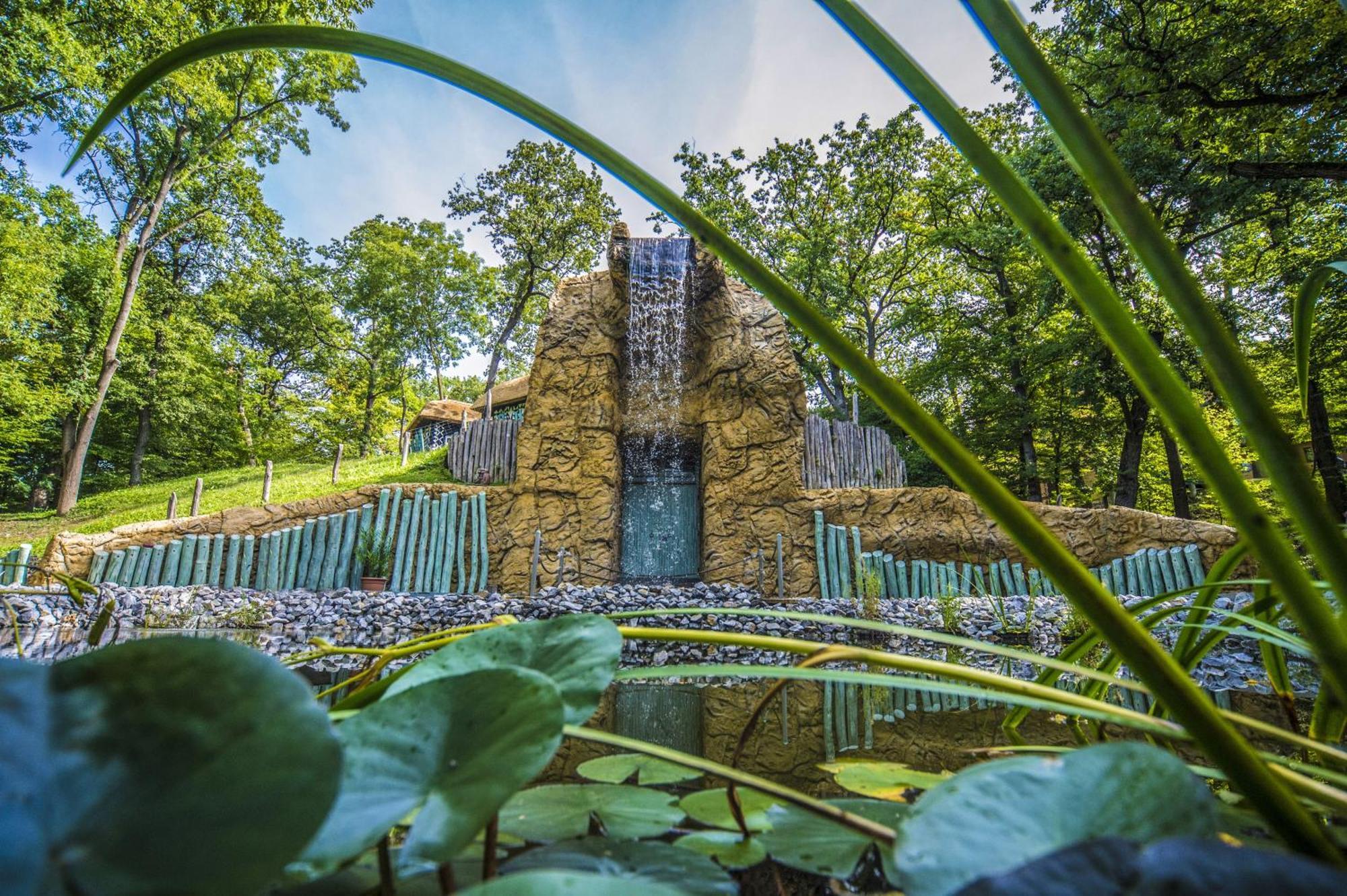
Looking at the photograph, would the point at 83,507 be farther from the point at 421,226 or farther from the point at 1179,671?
the point at 1179,671

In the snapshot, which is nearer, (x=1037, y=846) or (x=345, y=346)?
(x=1037, y=846)

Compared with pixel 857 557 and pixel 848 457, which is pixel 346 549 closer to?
pixel 857 557

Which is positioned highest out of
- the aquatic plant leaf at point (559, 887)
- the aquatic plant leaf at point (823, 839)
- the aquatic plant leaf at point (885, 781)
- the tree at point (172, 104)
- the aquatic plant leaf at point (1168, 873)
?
the tree at point (172, 104)

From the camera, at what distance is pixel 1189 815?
22 cm

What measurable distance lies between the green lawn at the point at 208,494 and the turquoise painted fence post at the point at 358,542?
14.7ft

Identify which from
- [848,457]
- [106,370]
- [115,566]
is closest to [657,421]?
[848,457]

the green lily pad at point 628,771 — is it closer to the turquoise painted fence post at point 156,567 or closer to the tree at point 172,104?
the turquoise painted fence post at point 156,567

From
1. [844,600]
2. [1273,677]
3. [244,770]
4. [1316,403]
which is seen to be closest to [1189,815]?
[244,770]

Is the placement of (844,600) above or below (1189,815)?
below

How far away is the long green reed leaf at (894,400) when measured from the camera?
25cm

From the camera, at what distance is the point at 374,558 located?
7.05 m

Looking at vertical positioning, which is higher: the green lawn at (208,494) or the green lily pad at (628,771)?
the green lawn at (208,494)

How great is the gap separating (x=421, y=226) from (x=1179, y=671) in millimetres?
23946

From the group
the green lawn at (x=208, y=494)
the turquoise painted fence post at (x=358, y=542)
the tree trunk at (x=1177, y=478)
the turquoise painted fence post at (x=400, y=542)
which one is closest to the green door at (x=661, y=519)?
the turquoise painted fence post at (x=400, y=542)
